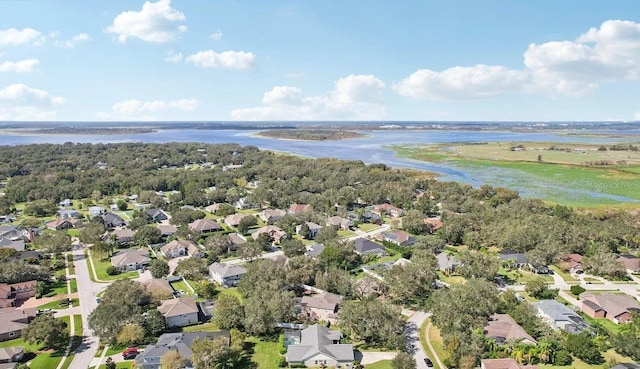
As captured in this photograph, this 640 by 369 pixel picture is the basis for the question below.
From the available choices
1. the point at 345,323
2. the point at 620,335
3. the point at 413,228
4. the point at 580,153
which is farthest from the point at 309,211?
the point at 580,153

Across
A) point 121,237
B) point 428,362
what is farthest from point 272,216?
point 428,362

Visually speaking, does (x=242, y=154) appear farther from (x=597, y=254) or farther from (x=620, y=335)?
(x=620, y=335)

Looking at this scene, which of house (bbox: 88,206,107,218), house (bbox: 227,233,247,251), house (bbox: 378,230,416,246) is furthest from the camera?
house (bbox: 88,206,107,218)

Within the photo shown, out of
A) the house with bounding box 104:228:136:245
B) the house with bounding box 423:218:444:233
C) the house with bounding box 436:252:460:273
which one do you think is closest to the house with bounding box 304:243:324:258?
the house with bounding box 436:252:460:273

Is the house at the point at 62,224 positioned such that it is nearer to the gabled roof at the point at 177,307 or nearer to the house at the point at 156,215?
the house at the point at 156,215

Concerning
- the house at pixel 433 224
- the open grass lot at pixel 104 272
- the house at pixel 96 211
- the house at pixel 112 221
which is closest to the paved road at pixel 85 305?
the open grass lot at pixel 104 272

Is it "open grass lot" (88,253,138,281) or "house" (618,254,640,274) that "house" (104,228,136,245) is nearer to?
"open grass lot" (88,253,138,281)

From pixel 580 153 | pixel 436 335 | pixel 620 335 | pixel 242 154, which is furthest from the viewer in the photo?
pixel 580 153
